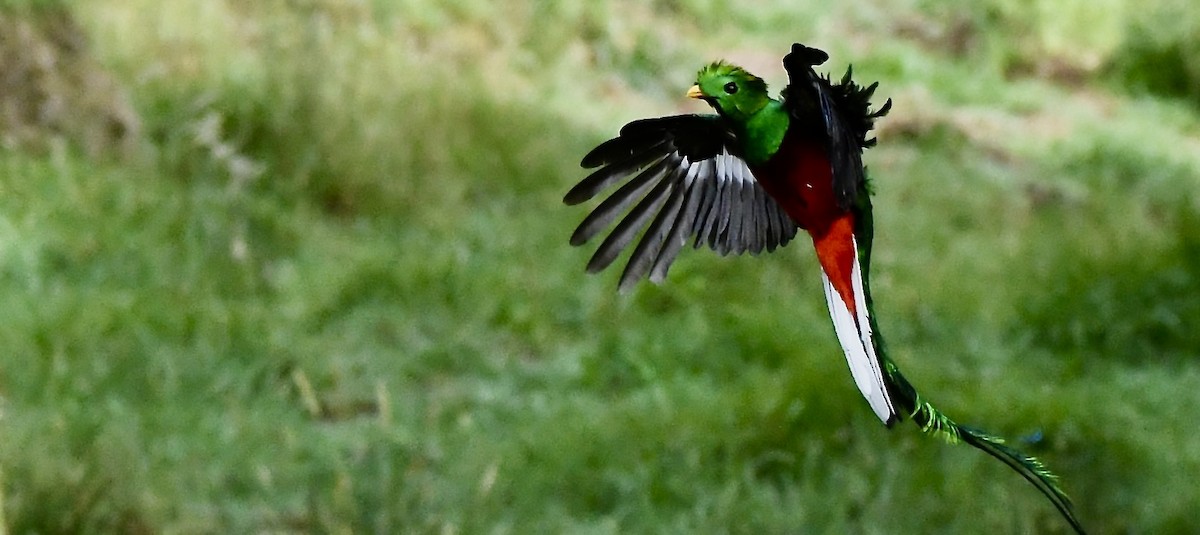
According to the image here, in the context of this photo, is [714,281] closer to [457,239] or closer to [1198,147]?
[457,239]

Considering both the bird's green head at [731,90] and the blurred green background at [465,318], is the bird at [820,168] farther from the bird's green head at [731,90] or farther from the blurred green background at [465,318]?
the blurred green background at [465,318]

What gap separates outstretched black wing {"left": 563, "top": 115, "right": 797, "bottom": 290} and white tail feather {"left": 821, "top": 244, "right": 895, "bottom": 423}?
0.09 m

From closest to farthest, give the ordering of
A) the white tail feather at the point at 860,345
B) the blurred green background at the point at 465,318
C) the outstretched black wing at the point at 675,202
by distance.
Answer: the white tail feather at the point at 860,345 → the outstretched black wing at the point at 675,202 → the blurred green background at the point at 465,318

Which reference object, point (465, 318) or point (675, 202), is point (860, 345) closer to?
point (675, 202)

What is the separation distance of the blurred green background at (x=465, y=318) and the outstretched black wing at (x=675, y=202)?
1.33 meters

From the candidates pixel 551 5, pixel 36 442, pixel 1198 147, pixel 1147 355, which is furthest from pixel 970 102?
pixel 36 442

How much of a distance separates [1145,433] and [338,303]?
187 cm

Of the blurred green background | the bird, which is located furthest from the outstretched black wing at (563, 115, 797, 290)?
the blurred green background

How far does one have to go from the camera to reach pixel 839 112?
401mm

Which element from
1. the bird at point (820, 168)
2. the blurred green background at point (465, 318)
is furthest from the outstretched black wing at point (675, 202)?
the blurred green background at point (465, 318)

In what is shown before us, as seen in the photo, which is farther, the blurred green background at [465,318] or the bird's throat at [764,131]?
the blurred green background at [465,318]

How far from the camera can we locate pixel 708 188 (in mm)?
618

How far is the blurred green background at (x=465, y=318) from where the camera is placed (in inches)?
80.6

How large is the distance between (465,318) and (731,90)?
8.54ft
